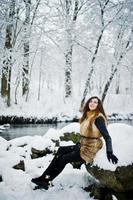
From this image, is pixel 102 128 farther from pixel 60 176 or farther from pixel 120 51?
pixel 120 51

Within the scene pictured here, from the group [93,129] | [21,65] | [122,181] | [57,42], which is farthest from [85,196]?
[57,42]

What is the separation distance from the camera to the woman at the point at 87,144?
17.7 ft

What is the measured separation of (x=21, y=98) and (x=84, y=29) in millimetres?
7025

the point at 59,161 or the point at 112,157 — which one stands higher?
the point at 112,157

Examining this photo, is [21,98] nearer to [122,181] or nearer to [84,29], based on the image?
[84,29]

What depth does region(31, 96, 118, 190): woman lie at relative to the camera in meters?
5.40

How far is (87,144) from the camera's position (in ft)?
17.9

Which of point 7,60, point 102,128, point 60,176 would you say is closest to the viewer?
point 102,128

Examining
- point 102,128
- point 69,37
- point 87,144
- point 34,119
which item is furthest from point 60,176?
point 69,37

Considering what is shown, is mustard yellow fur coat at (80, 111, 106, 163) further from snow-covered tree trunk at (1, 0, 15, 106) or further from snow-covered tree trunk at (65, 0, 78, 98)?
snow-covered tree trunk at (65, 0, 78, 98)

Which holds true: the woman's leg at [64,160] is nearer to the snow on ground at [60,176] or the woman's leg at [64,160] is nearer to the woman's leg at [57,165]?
the woman's leg at [57,165]

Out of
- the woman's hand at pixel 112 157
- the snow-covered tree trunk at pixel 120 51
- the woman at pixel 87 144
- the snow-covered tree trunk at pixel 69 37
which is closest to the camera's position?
the woman's hand at pixel 112 157

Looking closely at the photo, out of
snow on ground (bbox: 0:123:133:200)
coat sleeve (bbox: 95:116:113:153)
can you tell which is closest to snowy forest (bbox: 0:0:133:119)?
snow on ground (bbox: 0:123:133:200)

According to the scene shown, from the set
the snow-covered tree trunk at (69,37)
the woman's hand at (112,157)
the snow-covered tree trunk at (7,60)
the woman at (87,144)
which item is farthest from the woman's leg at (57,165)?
the snow-covered tree trunk at (69,37)
